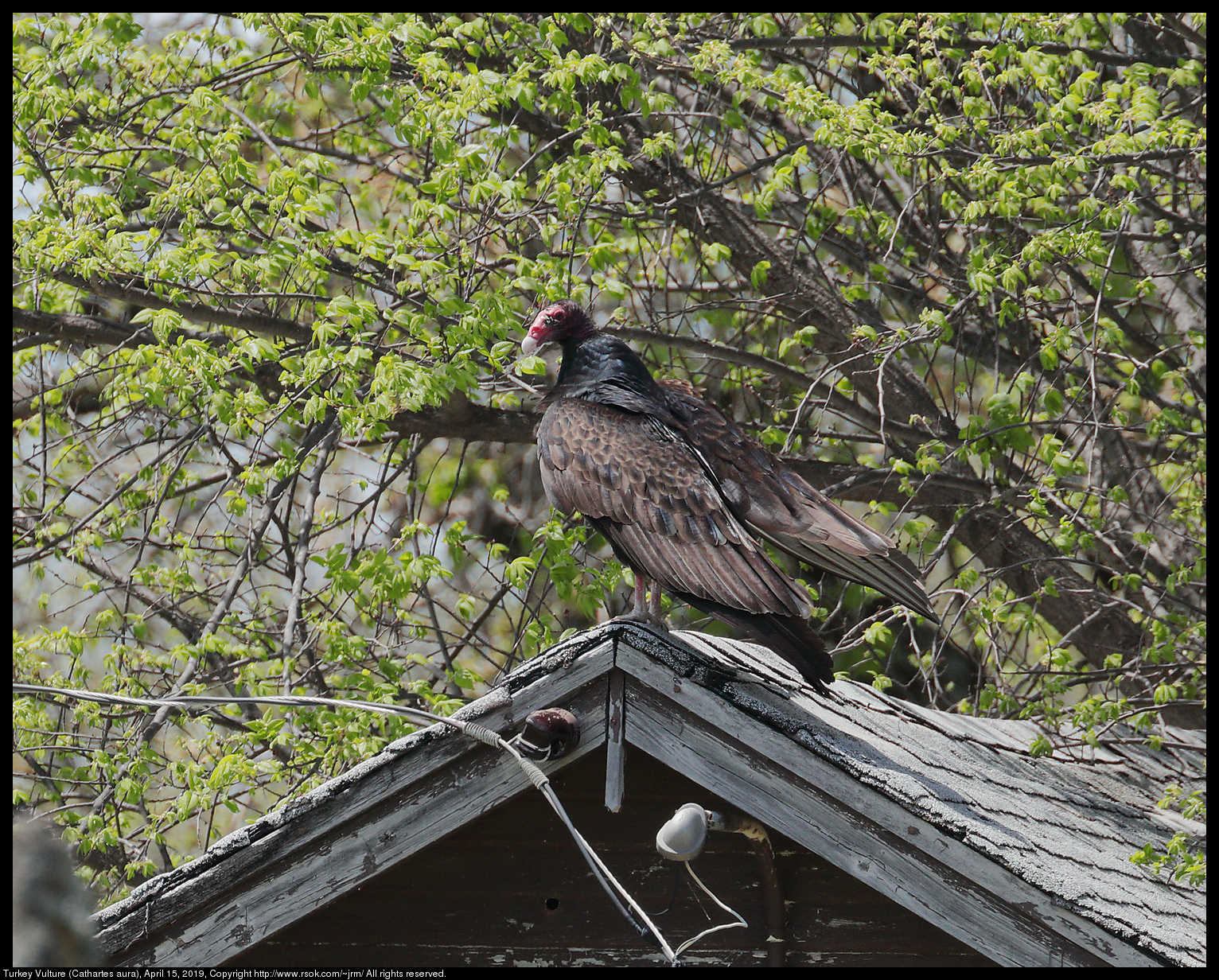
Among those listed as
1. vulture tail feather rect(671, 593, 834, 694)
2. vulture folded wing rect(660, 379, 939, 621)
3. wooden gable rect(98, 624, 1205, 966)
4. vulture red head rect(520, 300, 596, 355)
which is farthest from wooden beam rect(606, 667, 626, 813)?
vulture red head rect(520, 300, 596, 355)

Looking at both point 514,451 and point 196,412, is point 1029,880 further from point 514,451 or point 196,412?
point 514,451

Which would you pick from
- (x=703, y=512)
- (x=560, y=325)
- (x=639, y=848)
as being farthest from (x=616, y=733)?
(x=560, y=325)

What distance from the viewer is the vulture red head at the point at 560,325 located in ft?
16.0

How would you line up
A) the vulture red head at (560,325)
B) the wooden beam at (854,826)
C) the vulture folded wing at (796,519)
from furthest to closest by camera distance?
the vulture red head at (560,325), the vulture folded wing at (796,519), the wooden beam at (854,826)

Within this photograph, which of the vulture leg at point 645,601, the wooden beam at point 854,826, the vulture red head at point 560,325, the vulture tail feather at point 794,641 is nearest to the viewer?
the wooden beam at point 854,826

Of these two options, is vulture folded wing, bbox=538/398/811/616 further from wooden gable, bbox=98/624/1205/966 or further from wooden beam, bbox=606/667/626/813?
wooden beam, bbox=606/667/626/813

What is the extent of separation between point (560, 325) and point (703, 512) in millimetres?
1577

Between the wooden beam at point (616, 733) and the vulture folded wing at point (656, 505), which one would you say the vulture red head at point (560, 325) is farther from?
the wooden beam at point (616, 733)

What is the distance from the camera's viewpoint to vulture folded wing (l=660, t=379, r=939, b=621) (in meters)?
3.53

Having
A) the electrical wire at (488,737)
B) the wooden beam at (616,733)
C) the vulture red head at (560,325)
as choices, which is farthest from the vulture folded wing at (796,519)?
the electrical wire at (488,737)

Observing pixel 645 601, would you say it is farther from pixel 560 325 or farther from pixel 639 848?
pixel 560 325

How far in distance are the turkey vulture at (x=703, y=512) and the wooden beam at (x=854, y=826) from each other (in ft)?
1.26

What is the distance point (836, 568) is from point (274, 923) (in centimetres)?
182

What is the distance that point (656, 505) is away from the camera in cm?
→ 364
